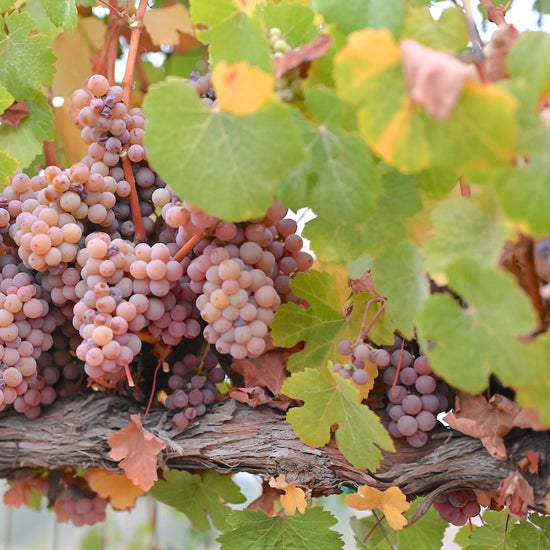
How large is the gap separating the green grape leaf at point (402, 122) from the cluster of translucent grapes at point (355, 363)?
0.83ft

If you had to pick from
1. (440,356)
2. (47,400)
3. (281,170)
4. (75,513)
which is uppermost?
(281,170)

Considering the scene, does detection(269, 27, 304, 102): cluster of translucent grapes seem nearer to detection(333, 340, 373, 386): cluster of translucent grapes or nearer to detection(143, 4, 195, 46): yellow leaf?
detection(333, 340, 373, 386): cluster of translucent grapes

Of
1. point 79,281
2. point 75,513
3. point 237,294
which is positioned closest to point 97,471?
point 75,513

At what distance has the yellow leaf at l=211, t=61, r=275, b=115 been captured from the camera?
1.55ft

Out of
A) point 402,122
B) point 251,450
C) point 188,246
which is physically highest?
point 402,122

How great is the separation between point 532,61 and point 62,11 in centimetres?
58

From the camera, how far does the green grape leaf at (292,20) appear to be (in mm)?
612

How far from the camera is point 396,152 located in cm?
44

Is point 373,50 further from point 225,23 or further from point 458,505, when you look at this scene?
point 458,505

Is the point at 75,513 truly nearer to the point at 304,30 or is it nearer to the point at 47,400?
the point at 47,400

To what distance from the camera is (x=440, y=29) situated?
528 mm

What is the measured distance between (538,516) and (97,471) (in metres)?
0.56

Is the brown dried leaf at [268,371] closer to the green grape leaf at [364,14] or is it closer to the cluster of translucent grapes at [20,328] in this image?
the cluster of translucent grapes at [20,328]

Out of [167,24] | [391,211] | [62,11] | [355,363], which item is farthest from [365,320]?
[167,24]
